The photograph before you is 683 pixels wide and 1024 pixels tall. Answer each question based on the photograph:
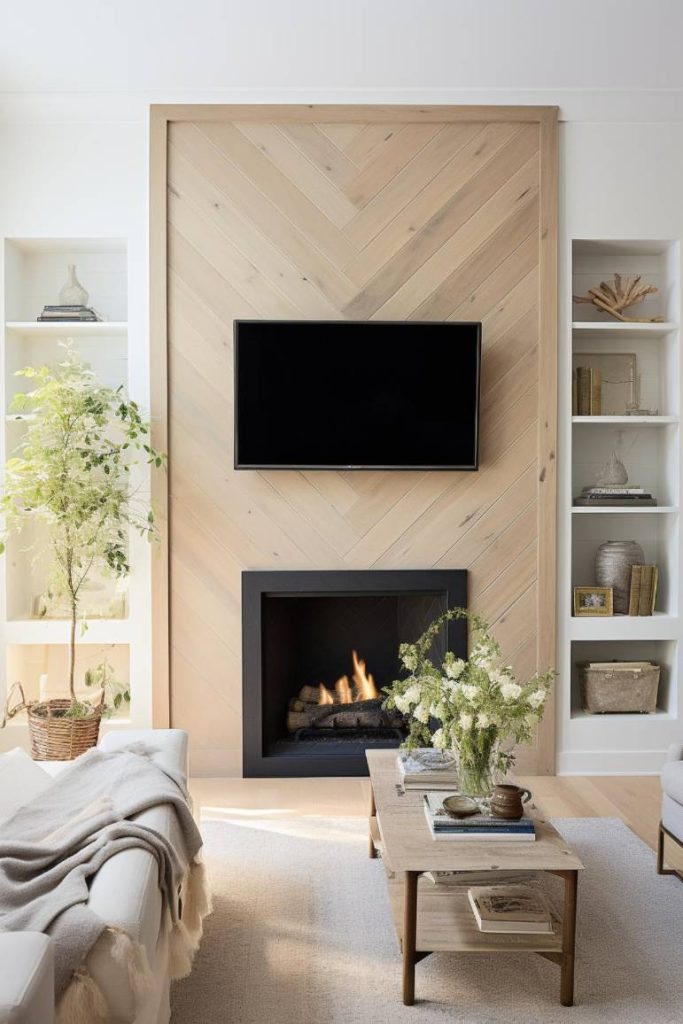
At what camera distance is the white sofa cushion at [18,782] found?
2.21 m

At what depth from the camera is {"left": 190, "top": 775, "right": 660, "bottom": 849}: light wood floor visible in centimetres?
374

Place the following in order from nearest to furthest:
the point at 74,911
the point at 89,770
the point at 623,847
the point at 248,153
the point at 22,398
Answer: the point at 74,911 → the point at 89,770 → the point at 623,847 → the point at 22,398 → the point at 248,153

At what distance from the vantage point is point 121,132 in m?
4.19

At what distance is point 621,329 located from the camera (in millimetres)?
4348

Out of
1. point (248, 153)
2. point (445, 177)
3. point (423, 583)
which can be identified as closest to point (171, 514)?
point (423, 583)

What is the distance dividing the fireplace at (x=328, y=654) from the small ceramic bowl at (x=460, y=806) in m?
1.74

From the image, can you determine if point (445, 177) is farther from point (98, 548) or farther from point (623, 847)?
point (623, 847)

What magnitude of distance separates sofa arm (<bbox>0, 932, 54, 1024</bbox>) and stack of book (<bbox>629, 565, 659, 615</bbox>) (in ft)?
11.5

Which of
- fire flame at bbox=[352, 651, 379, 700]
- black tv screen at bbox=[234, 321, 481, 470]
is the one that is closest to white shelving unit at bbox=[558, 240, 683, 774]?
black tv screen at bbox=[234, 321, 481, 470]

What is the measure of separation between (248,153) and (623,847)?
3.34 metres

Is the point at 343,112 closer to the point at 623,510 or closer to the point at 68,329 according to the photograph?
the point at 68,329

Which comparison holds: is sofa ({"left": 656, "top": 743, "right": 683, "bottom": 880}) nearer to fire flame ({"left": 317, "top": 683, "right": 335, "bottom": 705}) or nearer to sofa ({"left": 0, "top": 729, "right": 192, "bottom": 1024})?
sofa ({"left": 0, "top": 729, "right": 192, "bottom": 1024})

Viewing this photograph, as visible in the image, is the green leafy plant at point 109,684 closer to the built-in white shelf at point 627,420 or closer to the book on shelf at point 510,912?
the book on shelf at point 510,912

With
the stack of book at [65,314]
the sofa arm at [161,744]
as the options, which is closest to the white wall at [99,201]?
the stack of book at [65,314]
